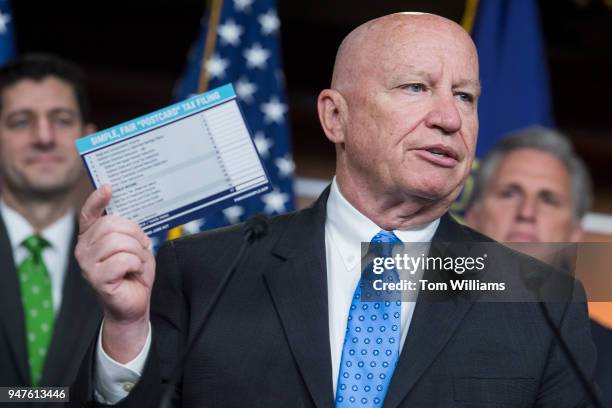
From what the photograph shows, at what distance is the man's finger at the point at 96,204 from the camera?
178 centimetres

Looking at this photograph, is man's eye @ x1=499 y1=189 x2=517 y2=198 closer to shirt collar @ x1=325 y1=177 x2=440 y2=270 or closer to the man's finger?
shirt collar @ x1=325 y1=177 x2=440 y2=270

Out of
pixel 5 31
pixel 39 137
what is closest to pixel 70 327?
pixel 39 137

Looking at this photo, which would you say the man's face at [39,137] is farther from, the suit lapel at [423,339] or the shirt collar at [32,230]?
the suit lapel at [423,339]

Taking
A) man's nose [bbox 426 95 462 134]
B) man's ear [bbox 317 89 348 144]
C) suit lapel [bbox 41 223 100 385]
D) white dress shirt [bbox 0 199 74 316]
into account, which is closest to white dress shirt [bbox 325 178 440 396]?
man's ear [bbox 317 89 348 144]

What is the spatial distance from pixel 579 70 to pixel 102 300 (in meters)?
3.56

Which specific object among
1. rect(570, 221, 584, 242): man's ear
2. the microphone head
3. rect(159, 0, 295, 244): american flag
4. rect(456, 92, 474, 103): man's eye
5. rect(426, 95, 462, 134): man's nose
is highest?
rect(159, 0, 295, 244): american flag

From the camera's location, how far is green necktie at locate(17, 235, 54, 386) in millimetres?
2804

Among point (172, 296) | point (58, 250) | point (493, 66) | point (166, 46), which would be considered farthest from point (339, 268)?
point (166, 46)

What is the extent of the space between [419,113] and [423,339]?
0.39 m

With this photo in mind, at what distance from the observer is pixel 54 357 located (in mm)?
2758

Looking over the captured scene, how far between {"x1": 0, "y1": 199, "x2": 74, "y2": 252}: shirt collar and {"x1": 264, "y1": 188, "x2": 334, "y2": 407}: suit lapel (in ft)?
4.10

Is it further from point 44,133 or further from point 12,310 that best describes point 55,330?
point 44,133

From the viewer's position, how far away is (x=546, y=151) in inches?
130

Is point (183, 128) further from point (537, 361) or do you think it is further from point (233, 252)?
point (537, 361)
